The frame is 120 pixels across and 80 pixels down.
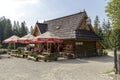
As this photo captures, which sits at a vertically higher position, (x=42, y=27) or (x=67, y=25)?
(x=42, y=27)

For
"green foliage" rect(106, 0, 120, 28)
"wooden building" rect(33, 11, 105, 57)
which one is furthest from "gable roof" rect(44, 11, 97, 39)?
"green foliage" rect(106, 0, 120, 28)

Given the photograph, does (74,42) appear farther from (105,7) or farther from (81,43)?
(105,7)

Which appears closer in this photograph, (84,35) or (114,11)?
(114,11)

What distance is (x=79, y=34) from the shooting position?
77.3 ft

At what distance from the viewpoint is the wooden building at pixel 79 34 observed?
937 inches

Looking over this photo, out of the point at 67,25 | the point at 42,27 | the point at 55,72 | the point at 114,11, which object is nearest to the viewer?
the point at 55,72

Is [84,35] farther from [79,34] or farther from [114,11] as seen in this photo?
[114,11]

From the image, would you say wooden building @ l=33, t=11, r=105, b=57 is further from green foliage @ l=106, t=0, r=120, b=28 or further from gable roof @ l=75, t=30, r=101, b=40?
green foliage @ l=106, t=0, r=120, b=28

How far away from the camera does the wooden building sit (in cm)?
2380

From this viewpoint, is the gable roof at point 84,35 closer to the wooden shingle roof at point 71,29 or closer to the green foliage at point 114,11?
the wooden shingle roof at point 71,29

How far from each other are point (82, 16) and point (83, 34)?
2475mm

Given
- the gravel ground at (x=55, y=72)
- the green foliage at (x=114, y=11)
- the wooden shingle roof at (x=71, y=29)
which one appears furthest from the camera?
the wooden shingle roof at (x=71, y=29)

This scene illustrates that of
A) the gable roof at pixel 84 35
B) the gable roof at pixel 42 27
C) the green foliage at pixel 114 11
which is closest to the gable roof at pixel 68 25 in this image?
the gable roof at pixel 84 35

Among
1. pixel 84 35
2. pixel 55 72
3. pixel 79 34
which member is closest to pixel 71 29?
pixel 79 34
